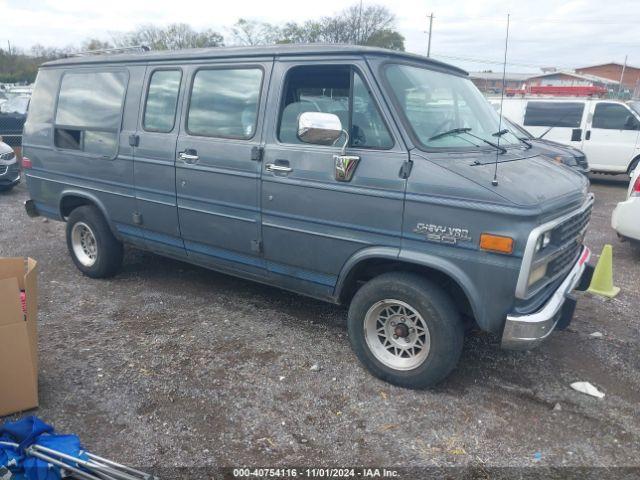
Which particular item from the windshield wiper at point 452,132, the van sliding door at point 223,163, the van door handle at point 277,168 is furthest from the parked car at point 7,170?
the windshield wiper at point 452,132

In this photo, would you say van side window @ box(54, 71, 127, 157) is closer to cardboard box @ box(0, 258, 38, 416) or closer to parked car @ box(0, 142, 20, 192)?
cardboard box @ box(0, 258, 38, 416)

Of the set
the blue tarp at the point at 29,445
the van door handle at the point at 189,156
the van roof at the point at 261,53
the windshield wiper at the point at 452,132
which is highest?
the van roof at the point at 261,53

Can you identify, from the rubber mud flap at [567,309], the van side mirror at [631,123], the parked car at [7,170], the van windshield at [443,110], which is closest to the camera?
the rubber mud flap at [567,309]

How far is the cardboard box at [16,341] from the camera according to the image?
308 centimetres

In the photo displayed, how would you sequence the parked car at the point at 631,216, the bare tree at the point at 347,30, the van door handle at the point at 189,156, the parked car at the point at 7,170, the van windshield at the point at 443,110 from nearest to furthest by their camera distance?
the van windshield at the point at 443,110
the van door handle at the point at 189,156
the parked car at the point at 631,216
the parked car at the point at 7,170
the bare tree at the point at 347,30

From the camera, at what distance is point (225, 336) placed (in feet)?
14.3

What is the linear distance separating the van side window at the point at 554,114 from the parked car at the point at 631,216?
6.68 meters

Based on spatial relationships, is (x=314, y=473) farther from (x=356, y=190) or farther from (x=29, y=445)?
(x=356, y=190)

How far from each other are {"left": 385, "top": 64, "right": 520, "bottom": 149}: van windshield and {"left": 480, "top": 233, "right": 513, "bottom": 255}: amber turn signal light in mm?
767

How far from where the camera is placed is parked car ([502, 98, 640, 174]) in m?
11.8

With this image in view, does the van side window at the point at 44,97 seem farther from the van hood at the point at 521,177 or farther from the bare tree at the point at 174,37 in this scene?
the bare tree at the point at 174,37

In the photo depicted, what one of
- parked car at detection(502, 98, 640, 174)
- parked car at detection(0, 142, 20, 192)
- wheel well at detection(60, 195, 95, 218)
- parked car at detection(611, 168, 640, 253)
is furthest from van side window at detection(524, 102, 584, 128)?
parked car at detection(0, 142, 20, 192)

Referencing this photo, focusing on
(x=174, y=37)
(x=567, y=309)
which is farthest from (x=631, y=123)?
(x=174, y=37)

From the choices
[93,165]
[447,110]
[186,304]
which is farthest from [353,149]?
[93,165]
